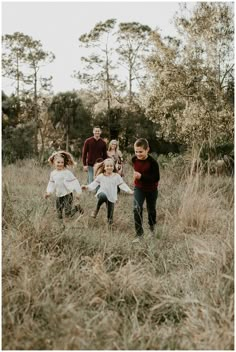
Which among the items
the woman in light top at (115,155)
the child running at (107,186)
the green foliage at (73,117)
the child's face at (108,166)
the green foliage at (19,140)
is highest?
the green foliage at (73,117)

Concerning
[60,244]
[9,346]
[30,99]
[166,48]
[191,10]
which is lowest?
[9,346]

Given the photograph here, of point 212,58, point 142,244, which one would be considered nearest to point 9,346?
point 142,244

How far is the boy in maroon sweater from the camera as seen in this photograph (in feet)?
19.1

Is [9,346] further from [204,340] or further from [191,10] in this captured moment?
[191,10]

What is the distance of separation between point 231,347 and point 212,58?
619 inches

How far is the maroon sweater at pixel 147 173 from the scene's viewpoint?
5871 mm

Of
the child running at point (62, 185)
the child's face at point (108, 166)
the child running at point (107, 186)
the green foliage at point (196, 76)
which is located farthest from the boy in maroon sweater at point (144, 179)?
the green foliage at point (196, 76)

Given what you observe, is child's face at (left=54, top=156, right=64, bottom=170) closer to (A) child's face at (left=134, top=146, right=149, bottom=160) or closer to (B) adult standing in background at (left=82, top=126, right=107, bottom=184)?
(A) child's face at (left=134, top=146, right=149, bottom=160)

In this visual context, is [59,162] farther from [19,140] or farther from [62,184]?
[19,140]

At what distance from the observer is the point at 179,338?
315cm

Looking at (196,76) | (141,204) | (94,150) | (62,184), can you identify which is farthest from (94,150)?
(196,76)

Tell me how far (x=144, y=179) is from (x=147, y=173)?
0.09m

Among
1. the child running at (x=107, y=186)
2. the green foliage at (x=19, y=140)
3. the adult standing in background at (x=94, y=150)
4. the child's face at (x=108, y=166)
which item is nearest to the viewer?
the child running at (x=107, y=186)

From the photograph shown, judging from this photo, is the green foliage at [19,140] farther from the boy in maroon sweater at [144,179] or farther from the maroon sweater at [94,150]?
the boy in maroon sweater at [144,179]
